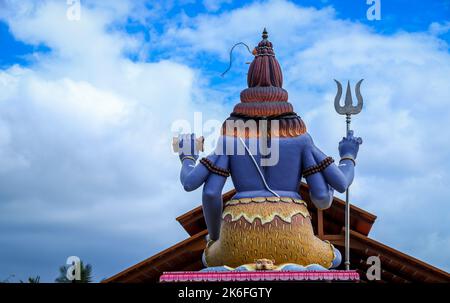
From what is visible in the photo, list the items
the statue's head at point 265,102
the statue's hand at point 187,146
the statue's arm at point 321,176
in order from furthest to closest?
the statue's hand at point 187,146, the statue's head at point 265,102, the statue's arm at point 321,176

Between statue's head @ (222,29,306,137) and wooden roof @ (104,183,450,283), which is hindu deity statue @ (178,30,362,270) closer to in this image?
statue's head @ (222,29,306,137)

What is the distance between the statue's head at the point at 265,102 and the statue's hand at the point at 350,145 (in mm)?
554

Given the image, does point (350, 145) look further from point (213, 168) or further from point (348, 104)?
point (213, 168)

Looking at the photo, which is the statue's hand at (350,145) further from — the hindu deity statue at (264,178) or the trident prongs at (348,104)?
the trident prongs at (348,104)

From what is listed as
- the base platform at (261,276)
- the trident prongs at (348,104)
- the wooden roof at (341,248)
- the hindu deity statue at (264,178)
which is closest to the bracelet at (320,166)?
the hindu deity statue at (264,178)

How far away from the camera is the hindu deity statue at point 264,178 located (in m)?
10.4

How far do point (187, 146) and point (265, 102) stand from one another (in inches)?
42.2

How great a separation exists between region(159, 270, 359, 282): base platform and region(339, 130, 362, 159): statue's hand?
178cm

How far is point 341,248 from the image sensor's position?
18.6 meters

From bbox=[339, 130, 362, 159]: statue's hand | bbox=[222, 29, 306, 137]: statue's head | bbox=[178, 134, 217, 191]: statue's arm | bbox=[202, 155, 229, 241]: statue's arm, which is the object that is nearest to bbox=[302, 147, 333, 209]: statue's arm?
bbox=[222, 29, 306, 137]: statue's head

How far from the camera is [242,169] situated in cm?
1077
